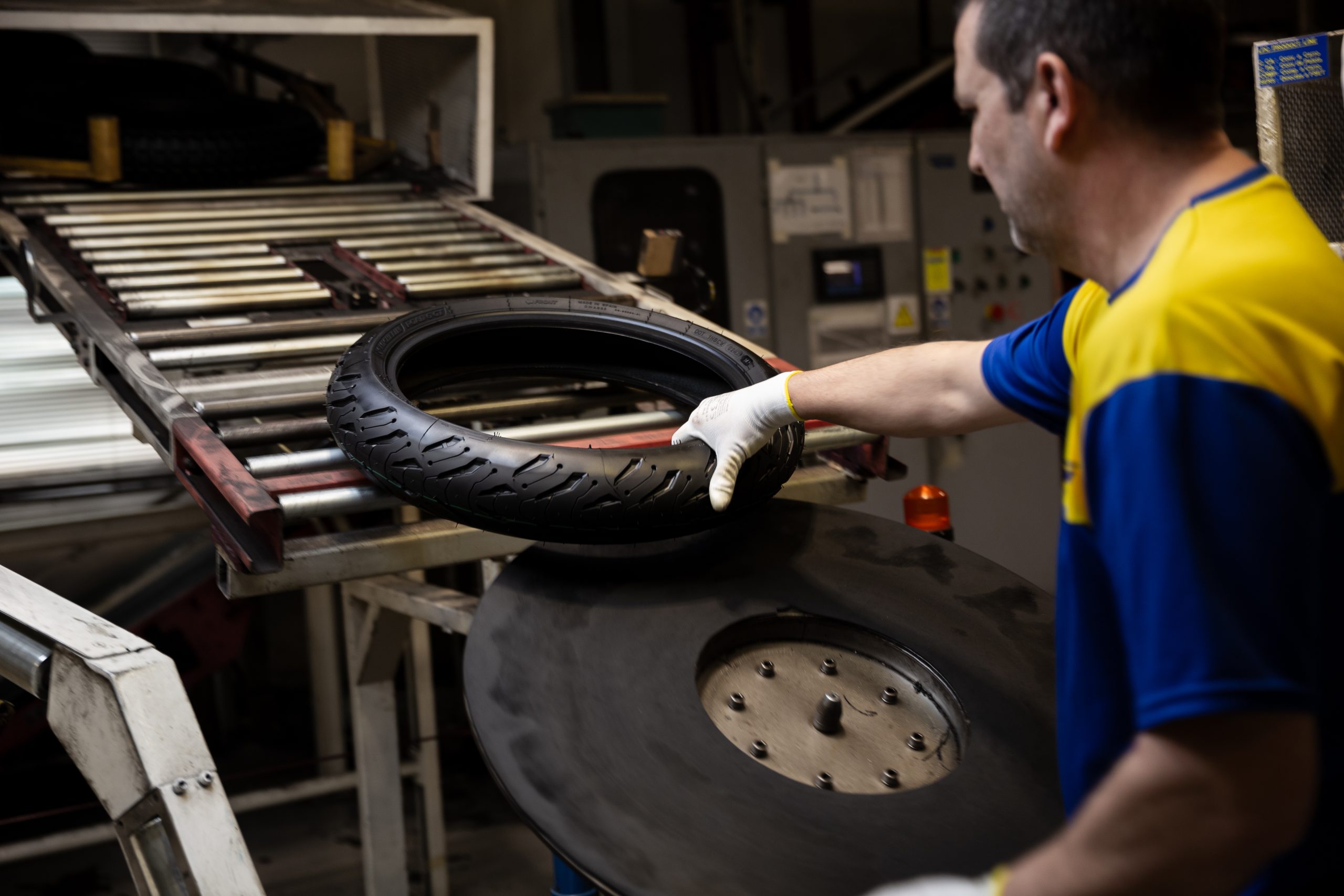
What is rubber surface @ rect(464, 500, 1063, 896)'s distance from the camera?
1.02 m

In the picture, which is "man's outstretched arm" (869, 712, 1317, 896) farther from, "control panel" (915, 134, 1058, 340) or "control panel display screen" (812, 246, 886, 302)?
"control panel" (915, 134, 1058, 340)

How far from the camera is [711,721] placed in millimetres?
1195

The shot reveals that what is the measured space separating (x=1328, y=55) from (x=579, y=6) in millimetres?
4156

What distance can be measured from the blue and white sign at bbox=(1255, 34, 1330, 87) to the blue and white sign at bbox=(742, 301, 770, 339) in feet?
6.65

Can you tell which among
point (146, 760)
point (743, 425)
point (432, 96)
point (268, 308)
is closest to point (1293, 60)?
point (743, 425)

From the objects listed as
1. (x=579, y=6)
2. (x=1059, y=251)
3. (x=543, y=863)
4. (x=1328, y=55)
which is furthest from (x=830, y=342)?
(x=1059, y=251)

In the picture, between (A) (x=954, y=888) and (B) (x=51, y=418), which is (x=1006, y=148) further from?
(B) (x=51, y=418)

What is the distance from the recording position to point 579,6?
535cm

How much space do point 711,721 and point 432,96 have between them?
2261 mm

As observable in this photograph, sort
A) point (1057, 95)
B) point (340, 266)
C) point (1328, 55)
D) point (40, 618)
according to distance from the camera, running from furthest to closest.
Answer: point (340, 266)
point (1328, 55)
point (40, 618)
point (1057, 95)

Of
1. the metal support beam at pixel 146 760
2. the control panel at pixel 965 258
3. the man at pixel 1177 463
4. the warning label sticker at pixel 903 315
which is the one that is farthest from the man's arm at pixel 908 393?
the control panel at pixel 965 258

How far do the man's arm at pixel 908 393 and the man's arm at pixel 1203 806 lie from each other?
61 cm

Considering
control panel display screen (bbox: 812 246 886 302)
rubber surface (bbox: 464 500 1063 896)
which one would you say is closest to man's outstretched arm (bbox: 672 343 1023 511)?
rubber surface (bbox: 464 500 1063 896)

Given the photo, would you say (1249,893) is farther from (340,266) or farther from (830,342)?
(830,342)
